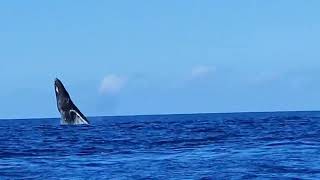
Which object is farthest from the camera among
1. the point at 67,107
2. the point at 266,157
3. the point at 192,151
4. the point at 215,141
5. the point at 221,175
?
the point at 67,107

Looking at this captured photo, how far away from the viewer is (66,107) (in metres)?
96.8

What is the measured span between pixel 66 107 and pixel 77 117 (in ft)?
9.89

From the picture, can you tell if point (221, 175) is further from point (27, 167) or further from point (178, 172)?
point (27, 167)

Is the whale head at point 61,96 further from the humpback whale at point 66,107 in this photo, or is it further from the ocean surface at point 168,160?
the ocean surface at point 168,160

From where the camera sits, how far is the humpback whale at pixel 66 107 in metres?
96.8

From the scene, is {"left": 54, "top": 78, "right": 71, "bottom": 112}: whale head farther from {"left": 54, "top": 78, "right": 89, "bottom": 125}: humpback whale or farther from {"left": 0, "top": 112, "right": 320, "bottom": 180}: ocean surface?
{"left": 0, "top": 112, "right": 320, "bottom": 180}: ocean surface

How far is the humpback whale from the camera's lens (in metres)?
96.8

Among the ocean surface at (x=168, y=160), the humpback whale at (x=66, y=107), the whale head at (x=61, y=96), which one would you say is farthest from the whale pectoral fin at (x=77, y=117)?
the ocean surface at (x=168, y=160)

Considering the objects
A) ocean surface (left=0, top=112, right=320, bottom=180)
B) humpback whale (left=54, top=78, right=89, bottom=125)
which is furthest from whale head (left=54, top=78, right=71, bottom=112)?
ocean surface (left=0, top=112, right=320, bottom=180)

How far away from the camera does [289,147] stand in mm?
40531

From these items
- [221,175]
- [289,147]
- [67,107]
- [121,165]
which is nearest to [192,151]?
[289,147]

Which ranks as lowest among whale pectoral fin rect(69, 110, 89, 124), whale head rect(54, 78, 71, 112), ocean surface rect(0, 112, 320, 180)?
ocean surface rect(0, 112, 320, 180)

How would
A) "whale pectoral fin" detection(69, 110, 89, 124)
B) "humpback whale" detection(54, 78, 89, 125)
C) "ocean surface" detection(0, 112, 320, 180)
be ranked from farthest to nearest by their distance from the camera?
"whale pectoral fin" detection(69, 110, 89, 124), "humpback whale" detection(54, 78, 89, 125), "ocean surface" detection(0, 112, 320, 180)

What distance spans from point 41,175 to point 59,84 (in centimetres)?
7045
